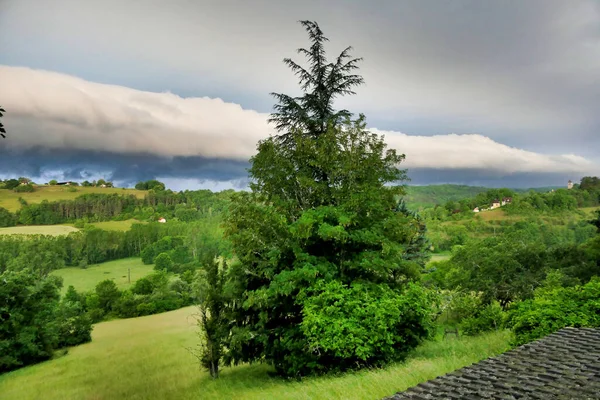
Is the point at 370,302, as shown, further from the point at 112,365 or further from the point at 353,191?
the point at 112,365

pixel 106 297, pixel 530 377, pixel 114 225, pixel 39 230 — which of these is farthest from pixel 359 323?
pixel 114 225

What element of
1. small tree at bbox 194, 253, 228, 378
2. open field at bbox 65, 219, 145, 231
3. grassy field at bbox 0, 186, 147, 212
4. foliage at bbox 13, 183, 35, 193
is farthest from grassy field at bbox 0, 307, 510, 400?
foliage at bbox 13, 183, 35, 193

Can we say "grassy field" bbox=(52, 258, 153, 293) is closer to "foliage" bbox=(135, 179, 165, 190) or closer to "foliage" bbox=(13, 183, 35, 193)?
"foliage" bbox=(13, 183, 35, 193)

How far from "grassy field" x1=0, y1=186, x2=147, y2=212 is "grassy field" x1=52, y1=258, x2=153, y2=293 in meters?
33.1

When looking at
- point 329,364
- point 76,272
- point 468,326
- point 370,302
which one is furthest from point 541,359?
point 76,272

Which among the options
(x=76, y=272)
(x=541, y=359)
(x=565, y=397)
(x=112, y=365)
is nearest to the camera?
(x=565, y=397)

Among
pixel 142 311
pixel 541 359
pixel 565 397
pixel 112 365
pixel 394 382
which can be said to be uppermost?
pixel 565 397

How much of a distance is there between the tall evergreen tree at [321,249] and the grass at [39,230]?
3724 inches

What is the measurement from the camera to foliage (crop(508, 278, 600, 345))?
10.8m

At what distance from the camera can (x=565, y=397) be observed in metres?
5.14

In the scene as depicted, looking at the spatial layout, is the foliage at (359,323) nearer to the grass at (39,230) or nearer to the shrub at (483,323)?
the shrub at (483,323)

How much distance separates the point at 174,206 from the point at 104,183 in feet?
122

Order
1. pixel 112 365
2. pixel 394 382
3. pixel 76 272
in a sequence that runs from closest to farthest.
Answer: pixel 394 382 < pixel 112 365 < pixel 76 272

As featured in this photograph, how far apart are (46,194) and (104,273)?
1823 inches
